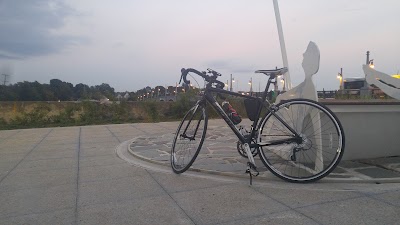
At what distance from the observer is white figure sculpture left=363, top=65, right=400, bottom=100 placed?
5.21 m

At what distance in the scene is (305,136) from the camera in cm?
406

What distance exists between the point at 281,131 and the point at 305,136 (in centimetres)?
36

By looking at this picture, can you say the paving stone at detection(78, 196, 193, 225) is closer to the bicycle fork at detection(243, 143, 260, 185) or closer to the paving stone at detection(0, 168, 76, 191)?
the bicycle fork at detection(243, 143, 260, 185)

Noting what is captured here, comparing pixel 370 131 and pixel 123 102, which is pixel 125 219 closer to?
pixel 370 131

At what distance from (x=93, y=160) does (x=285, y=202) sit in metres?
3.55

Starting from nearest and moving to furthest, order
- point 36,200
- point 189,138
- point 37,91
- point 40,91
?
point 36,200 → point 189,138 → point 37,91 → point 40,91

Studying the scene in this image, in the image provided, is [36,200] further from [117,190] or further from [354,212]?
[354,212]

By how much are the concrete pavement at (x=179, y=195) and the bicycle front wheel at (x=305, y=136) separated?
0.21 metres

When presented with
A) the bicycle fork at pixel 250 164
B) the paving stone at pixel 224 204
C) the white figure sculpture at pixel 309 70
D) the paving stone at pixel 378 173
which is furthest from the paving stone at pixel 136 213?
the paving stone at pixel 378 173

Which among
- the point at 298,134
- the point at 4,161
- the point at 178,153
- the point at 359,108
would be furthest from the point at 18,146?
the point at 359,108

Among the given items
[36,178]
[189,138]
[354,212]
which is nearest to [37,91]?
[36,178]

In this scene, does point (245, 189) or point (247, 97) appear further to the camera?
point (247, 97)

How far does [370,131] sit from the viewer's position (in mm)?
5074

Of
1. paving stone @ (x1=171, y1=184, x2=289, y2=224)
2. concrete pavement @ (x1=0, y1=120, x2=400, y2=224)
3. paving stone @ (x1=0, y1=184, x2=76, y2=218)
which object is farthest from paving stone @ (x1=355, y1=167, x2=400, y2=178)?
paving stone @ (x1=0, y1=184, x2=76, y2=218)
